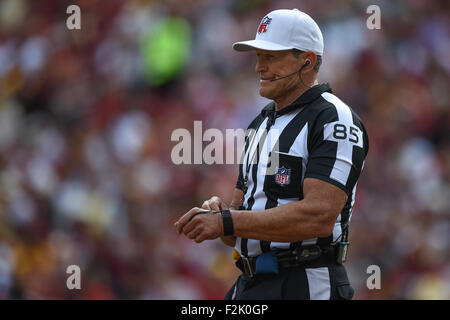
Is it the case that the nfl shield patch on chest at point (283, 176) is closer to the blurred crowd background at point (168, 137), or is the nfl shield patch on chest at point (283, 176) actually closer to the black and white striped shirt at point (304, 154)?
the black and white striped shirt at point (304, 154)

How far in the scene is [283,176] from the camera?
2471 millimetres

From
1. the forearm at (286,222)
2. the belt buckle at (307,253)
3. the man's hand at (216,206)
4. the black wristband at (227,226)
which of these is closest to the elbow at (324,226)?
the forearm at (286,222)

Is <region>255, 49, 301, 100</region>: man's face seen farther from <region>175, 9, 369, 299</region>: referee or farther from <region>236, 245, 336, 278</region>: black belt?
<region>236, 245, 336, 278</region>: black belt

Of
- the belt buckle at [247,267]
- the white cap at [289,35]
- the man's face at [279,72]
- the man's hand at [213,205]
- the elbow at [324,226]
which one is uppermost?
the white cap at [289,35]

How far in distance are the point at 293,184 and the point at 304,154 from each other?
11 centimetres

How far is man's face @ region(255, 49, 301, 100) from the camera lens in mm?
2602

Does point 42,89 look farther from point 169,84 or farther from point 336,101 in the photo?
point 336,101

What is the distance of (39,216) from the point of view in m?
5.75

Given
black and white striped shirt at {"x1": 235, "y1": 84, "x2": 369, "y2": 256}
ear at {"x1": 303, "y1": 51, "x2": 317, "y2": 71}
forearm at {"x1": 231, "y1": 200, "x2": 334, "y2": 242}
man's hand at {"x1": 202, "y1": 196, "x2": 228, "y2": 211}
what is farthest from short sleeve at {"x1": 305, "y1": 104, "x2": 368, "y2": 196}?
man's hand at {"x1": 202, "y1": 196, "x2": 228, "y2": 211}

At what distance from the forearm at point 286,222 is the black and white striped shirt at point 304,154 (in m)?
0.10

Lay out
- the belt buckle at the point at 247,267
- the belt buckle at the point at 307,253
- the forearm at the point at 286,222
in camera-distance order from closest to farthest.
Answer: the forearm at the point at 286,222 < the belt buckle at the point at 307,253 < the belt buckle at the point at 247,267

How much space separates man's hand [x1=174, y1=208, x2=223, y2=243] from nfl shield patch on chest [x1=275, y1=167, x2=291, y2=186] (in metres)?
0.26

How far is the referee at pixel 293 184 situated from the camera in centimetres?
236

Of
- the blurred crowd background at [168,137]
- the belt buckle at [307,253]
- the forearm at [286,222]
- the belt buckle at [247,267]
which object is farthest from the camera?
the blurred crowd background at [168,137]
